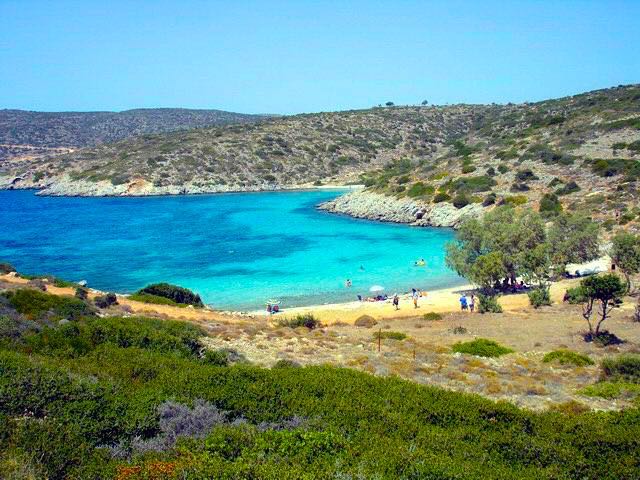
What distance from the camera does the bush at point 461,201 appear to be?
6247 cm

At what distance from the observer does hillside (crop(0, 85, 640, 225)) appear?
61.7 meters

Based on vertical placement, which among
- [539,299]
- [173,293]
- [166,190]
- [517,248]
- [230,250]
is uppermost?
[166,190]

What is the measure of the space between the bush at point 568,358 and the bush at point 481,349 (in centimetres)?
144

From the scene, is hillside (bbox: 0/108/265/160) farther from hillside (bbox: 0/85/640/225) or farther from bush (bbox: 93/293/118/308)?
bush (bbox: 93/293/118/308)

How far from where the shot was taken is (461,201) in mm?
62781

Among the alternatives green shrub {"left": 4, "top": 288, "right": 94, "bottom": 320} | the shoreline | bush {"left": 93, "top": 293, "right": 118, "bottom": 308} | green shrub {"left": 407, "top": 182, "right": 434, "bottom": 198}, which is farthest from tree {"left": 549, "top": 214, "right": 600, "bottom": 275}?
the shoreline

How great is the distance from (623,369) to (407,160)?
97299 mm

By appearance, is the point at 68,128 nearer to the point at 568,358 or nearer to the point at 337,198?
the point at 337,198

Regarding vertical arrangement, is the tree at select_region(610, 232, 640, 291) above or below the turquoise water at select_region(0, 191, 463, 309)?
above

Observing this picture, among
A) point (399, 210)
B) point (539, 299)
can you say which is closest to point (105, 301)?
point (539, 299)

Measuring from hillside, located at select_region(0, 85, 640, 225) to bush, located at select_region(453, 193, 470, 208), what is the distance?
0.12 meters

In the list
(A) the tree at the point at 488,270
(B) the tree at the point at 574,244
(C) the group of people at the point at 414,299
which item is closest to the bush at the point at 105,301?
(C) the group of people at the point at 414,299

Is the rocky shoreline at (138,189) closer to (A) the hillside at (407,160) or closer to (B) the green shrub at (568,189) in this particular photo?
(A) the hillside at (407,160)

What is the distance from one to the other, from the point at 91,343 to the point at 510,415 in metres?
9.49
